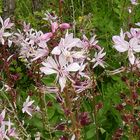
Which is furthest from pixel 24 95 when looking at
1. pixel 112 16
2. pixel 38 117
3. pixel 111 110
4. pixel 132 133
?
pixel 112 16

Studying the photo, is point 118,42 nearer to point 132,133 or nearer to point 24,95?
point 132,133

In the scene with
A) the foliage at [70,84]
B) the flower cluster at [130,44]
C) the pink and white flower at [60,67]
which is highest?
the pink and white flower at [60,67]

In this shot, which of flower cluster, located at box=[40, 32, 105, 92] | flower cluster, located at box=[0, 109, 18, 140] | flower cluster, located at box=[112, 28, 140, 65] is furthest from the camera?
flower cluster, located at box=[0, 109, 18, 140]

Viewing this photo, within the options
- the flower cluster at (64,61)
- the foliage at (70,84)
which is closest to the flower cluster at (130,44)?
the foliage at (70,84)

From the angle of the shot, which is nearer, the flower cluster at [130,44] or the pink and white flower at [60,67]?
the pink and white flower at [60,67]

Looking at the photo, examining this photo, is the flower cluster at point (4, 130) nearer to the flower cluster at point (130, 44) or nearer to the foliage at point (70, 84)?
the foliage at point (70, 84)

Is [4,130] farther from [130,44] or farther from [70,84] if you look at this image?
[130,44]

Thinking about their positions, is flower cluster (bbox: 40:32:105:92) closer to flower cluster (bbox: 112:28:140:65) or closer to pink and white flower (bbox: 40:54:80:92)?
pink and white flower (bbox: 40:54:80:92)

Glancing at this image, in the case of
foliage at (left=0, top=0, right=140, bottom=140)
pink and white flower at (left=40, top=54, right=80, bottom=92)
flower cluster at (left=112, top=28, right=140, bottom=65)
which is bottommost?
foliage at (left=0, top=0, right=140, bottom=140)

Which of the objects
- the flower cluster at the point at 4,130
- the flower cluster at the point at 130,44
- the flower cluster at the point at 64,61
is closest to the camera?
the flower cluster at the point at 64,61

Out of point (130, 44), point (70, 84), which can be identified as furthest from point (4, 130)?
point (130, 44)

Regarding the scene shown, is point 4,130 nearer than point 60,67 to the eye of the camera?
No

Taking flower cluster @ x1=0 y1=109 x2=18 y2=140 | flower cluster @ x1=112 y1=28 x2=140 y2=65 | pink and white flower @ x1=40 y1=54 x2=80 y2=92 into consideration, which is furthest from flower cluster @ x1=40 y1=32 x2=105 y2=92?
flower cluster @ x1=0 y1=109 x2=18 y2=140
